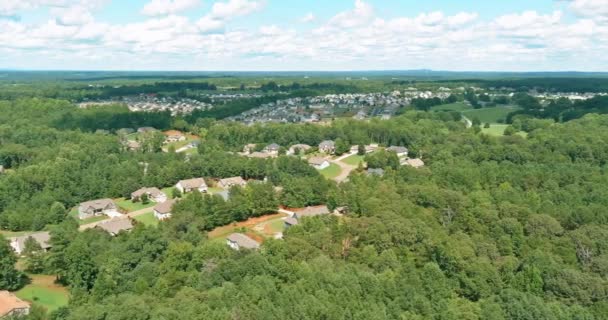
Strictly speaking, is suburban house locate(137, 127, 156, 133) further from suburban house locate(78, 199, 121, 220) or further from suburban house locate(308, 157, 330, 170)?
suburban house locate(78, 199, 121, 220)

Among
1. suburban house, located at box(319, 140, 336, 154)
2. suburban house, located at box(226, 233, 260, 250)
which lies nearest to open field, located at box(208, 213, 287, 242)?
suburban house, located at box(226, 233, 260, 250)

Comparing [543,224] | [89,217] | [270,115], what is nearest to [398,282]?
[543,224]

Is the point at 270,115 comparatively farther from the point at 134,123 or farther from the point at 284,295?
the point at 284,295

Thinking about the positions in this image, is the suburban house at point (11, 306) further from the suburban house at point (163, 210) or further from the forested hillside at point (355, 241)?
the suburban house at point (163, 210)

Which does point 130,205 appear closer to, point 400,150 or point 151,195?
point 151,195

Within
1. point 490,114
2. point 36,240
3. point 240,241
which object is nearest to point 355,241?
point 240,241

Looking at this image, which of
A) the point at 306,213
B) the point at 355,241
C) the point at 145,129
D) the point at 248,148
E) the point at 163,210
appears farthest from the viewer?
the point at 145,129
